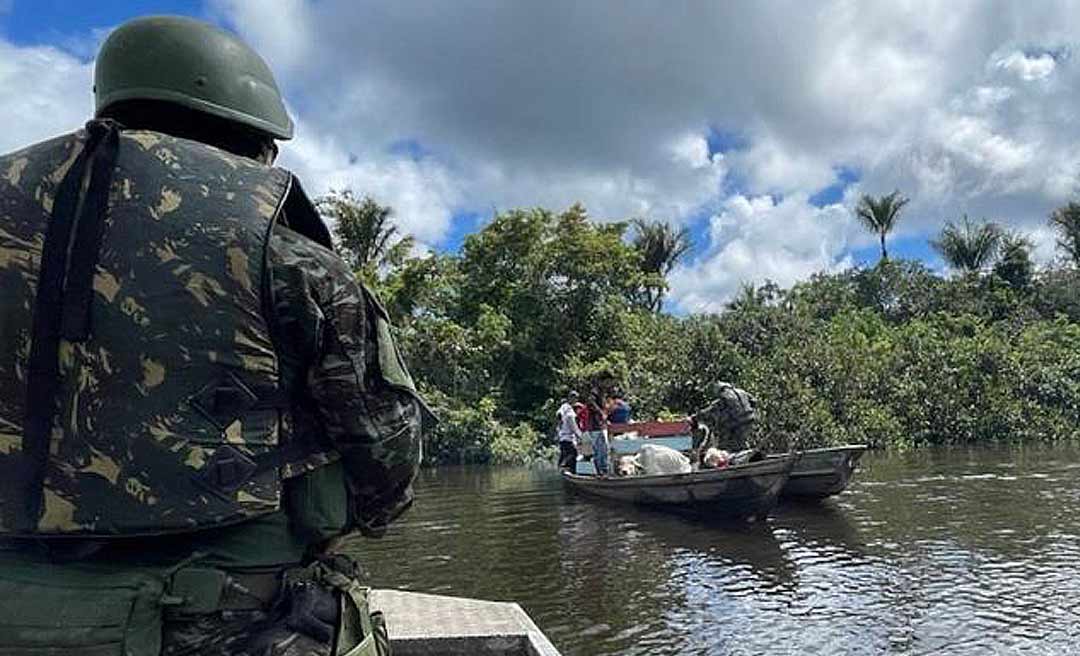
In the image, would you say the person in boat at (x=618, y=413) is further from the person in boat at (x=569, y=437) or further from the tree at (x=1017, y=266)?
the tree at (x=1017, y=266)

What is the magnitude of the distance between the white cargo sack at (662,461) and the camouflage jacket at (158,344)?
13.4 m

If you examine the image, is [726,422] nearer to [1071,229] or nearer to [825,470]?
[825,470]

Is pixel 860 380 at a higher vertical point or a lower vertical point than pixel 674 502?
higher

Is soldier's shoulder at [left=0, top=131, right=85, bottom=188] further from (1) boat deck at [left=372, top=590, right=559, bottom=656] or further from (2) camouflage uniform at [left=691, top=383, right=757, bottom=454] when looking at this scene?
(2) camouflage uniform at [left=691, top=383, right=757, bottom=454]

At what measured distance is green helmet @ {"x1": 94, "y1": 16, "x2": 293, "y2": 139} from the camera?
1.94m

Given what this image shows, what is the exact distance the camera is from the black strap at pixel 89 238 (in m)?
1.64

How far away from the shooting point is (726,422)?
15430 millimetres

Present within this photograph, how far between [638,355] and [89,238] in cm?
2995

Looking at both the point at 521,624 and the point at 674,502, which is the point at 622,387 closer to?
the point at 674,502

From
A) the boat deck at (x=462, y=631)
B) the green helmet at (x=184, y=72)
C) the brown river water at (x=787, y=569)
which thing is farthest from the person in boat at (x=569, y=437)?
the green helmet at (x=184, y=72)

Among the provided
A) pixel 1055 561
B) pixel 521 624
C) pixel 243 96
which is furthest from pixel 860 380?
pixel 243 96

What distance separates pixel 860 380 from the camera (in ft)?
95.3

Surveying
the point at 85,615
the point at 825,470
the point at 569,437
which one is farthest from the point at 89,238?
the point at 569,437

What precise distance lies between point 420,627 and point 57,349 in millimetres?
2978
